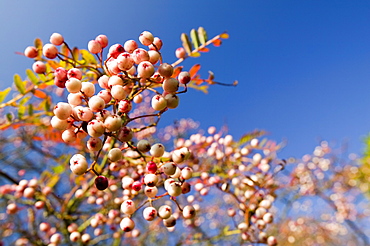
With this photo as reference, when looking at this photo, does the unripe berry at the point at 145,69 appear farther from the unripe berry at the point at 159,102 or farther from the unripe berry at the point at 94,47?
the unripe berry at the point at 94,47

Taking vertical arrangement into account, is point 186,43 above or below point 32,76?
above

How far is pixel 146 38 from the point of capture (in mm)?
813

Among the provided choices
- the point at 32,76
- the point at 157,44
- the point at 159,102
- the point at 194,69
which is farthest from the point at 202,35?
the point at 32,76

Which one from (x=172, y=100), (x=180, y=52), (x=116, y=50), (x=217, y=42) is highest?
(x=217, y=42)

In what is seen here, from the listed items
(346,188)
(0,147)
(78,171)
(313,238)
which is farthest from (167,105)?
(313,238)

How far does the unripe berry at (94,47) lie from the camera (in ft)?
2.79

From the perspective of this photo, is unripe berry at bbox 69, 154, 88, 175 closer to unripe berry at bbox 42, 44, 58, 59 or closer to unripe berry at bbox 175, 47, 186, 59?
unripe berry at bbox 42, 44, 58, 59

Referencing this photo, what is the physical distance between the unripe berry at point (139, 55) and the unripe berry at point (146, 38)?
0.32 feet

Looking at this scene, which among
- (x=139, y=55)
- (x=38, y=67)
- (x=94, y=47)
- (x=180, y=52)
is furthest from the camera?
(x=180, y=52)

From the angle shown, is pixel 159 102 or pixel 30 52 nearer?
pixel 159 102

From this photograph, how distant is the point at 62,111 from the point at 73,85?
0.08 meters

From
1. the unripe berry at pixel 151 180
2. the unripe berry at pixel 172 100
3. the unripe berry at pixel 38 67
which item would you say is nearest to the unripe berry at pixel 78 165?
the unripe berry at pixel 151 180

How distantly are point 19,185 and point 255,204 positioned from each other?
1331mm

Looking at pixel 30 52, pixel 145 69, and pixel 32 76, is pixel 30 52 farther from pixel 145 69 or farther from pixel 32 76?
pixel 145 69
